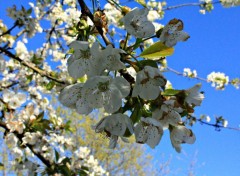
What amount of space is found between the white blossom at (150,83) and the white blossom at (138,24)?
8 centimetres

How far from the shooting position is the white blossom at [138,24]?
0.77m

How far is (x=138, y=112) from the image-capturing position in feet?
2.55

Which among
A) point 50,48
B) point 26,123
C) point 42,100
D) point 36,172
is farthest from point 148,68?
point 50,48

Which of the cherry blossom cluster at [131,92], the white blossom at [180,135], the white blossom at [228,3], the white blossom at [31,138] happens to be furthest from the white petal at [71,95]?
the white blossom at [228,3]

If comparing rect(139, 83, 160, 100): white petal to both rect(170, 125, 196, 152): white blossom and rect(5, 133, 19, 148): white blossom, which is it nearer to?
rect(170, 125, 196, 152): white blossom

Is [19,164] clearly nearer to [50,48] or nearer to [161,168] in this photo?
[50,48]

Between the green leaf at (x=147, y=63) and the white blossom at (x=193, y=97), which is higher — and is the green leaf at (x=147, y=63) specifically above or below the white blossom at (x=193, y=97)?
above

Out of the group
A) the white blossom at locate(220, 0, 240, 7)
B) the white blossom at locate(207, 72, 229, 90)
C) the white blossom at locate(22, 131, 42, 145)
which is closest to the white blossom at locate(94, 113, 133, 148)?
the white blossom at locate(22, 131, 42, 145)

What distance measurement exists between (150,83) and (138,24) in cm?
14

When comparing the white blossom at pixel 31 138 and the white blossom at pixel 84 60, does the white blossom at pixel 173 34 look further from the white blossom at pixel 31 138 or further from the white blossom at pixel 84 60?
the white blossom at pixel 31 138

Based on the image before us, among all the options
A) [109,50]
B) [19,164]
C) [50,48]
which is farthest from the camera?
[50,48]

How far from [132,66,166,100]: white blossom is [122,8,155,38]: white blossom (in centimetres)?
8

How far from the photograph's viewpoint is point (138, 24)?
2.53 ft

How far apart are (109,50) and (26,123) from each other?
1.75 meters
